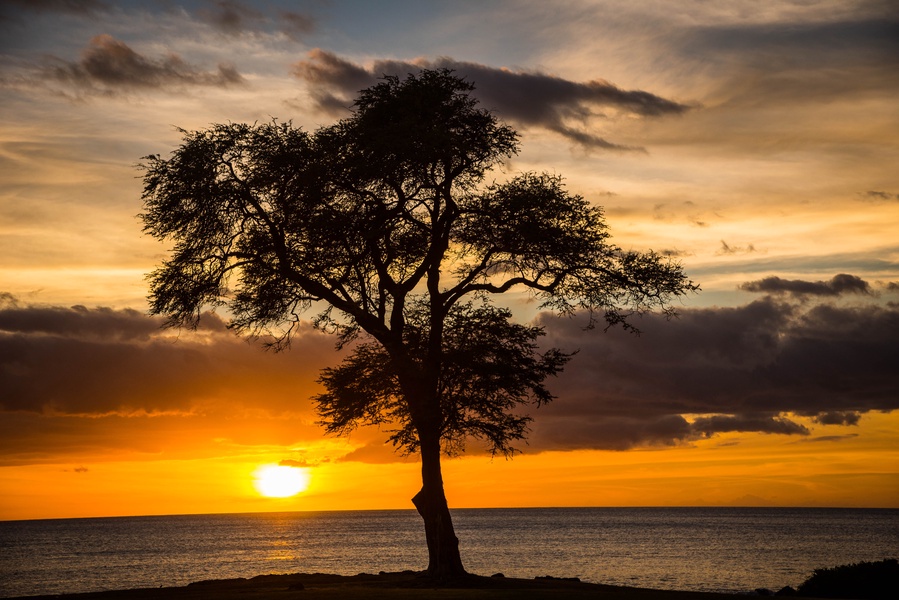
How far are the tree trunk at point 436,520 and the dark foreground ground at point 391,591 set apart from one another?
0.65 m

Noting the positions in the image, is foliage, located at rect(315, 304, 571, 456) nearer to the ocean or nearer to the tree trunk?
the tree trunk

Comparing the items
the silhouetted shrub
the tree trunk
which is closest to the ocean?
the silhouetted shrub

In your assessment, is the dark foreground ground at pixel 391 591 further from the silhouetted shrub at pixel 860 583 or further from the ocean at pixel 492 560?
the ocean at pixel 492 560

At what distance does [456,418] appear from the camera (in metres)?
34.2

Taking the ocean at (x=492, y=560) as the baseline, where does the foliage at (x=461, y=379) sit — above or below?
above

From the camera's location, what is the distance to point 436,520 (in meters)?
31.8

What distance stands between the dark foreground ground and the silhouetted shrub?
23.2 ft

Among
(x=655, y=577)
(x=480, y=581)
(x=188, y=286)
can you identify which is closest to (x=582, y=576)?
(x=655, y=577)

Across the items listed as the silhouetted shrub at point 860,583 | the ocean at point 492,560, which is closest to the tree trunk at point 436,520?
the silhouetted shrub at point 860,583

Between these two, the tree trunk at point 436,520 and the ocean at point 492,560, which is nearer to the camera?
the tree trunk at point 436,520

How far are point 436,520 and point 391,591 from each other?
136 inches

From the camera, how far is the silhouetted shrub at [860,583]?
35.1 meters

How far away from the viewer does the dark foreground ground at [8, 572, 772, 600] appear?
91.3ft

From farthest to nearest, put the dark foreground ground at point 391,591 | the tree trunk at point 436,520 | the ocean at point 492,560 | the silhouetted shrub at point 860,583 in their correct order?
1. the ocean at point 492,560
2. the silhouetted shrub at point 860,583
3. the tree trunk at point 436,520
4. the dark foreground ground at point 391,591
